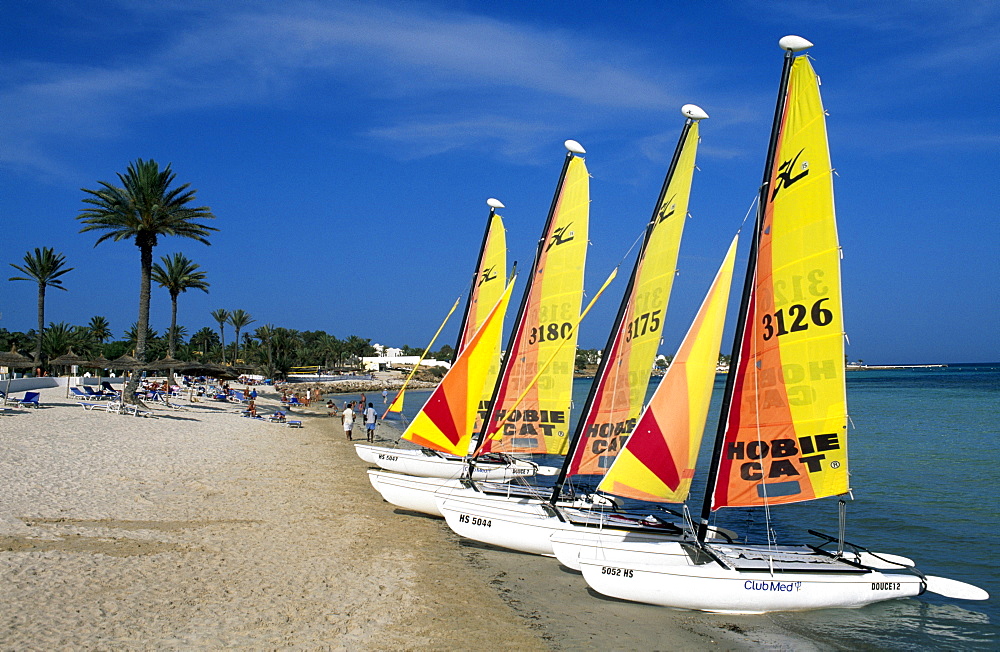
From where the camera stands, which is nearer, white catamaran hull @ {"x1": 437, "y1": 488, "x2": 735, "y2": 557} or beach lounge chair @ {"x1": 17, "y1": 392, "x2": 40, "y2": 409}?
white catamaran hull @ {"x1": 437, "y1": 488, "x2": 735, "y2": 557}

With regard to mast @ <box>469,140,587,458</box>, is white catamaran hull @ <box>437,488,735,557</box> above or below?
below

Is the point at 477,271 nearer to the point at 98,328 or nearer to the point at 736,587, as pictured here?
the point at 736,587

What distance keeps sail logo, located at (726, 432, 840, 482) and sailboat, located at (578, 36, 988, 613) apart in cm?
2

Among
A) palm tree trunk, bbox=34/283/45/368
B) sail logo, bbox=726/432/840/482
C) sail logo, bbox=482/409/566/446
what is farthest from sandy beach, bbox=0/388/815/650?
palm tree trunk, bbox=34/283/45/368

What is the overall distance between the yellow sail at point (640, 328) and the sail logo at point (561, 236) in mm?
3655

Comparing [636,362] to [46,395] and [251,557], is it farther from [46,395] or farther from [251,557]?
[46,395]

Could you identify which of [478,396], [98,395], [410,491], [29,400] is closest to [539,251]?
[478,396]

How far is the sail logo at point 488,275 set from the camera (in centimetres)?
2347

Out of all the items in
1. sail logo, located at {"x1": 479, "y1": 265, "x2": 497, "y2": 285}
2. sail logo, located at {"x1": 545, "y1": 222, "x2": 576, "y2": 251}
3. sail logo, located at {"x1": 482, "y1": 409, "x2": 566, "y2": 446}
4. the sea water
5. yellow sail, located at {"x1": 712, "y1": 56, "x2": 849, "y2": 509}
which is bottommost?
the sea water

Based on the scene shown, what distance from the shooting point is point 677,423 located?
38.2ft

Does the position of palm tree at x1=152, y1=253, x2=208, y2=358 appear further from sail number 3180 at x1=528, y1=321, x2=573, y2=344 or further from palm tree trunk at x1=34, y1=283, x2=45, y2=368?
sail number 3180 at x1=528, y1=321, x2=573, y2=344

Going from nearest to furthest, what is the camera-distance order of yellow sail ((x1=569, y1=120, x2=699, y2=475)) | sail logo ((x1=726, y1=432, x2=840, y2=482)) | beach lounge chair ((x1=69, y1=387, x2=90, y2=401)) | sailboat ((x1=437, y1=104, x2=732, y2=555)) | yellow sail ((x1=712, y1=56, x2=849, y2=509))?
1. yellow sail ((x1=712, y1=56, x2=849, y2=509))
2. sail logo ((x1=726, y1=432, x2=840, y2=482))
3. sailboat ((x1=437, y1=104, x2=732, y2=555))
4. yellow sail ((x1=569, y1=120, x2=699, y2=475))
5. beach lounge chair ((x1=69, y1=387, x2=90, y2=401))

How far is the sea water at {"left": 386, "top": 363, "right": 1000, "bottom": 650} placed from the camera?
10.6 m

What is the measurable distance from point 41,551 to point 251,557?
300 cm
